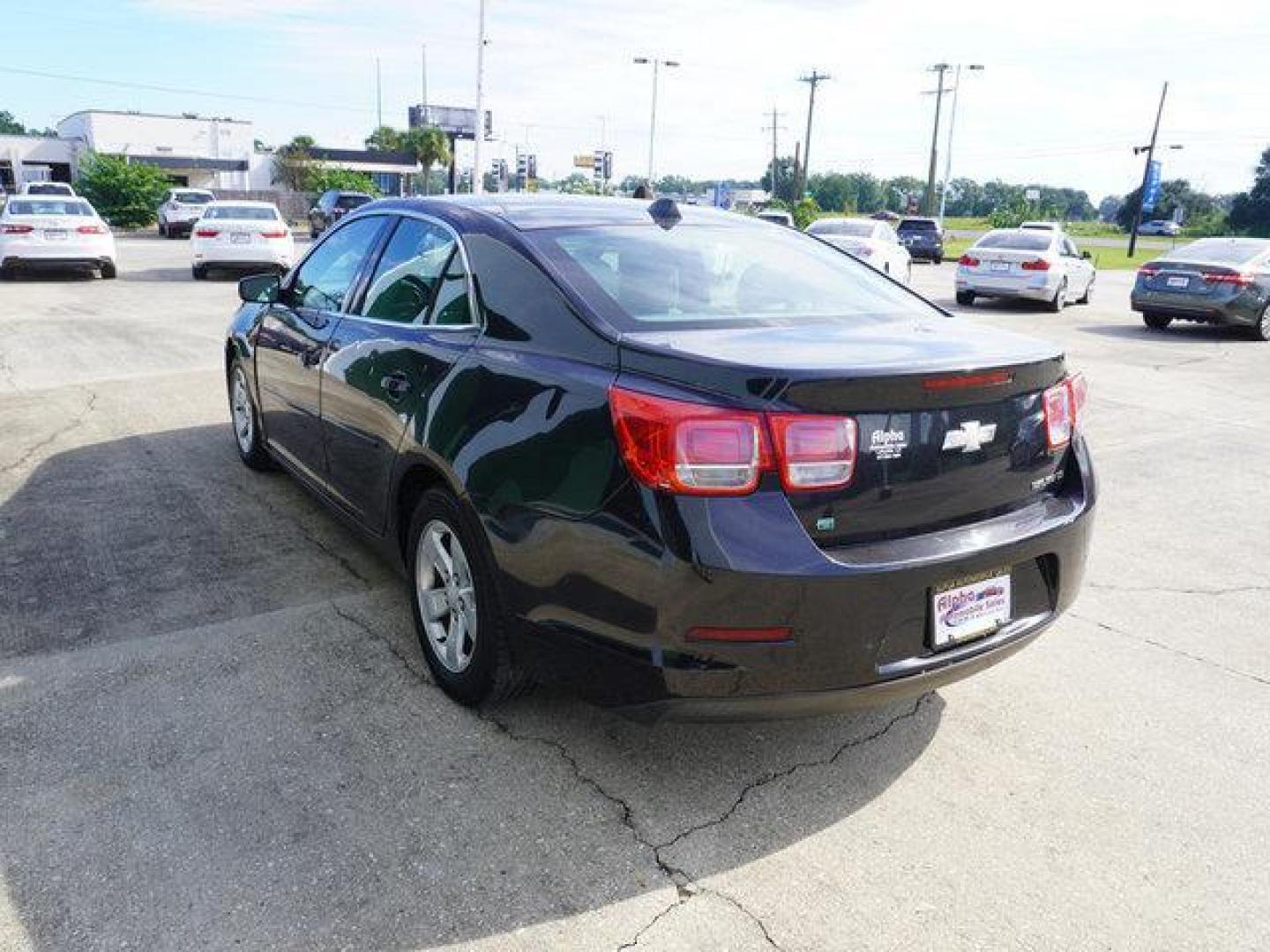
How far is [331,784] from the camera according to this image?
9.41ft

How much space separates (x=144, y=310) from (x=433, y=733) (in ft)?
41.0

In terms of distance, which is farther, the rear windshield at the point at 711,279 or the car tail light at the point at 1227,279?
the car tail light at the point at 1227,279

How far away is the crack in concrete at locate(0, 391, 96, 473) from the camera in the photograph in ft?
19.7

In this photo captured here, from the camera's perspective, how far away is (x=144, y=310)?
13.6 meters

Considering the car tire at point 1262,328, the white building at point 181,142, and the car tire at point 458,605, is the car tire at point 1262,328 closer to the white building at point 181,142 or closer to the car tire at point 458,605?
the car tire at point 458,605

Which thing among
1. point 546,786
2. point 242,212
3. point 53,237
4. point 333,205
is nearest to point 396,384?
point 546,786

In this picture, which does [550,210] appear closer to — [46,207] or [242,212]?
[46,207]

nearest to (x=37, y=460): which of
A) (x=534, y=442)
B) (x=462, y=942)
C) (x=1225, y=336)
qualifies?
(x=534, y=442)

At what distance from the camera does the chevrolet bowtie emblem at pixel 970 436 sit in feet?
8.70

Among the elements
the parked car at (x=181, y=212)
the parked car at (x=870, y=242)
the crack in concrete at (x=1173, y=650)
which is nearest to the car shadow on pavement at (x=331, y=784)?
the crack in concrete at (x=1173, y=650)

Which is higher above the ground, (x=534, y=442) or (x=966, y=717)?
(x=534, y=442)

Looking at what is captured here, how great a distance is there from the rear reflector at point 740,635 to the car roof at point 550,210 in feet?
5.31

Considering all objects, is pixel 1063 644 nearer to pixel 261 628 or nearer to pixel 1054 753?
pixel 1054 753

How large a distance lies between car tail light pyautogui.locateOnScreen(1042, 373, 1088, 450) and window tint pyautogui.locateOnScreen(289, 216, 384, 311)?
2.76 meters
